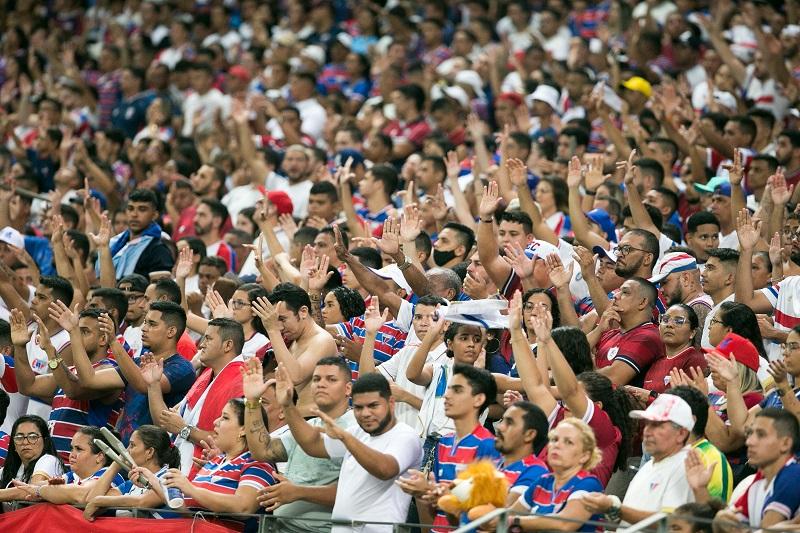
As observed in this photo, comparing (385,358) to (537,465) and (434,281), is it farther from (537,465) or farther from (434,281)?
(537,465)

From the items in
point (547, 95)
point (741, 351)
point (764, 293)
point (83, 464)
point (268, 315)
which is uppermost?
point (741, 351)

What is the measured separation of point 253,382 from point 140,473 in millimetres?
872

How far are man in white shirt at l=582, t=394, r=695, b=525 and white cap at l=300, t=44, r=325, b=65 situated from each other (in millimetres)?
12096

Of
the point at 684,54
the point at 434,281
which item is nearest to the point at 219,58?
the point at 684,54

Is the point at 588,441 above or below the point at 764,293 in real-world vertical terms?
above

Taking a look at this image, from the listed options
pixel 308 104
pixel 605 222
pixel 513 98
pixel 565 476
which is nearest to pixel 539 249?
pixel 605 222

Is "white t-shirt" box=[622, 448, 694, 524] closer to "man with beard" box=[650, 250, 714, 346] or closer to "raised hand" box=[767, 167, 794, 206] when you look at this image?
"man with beard" box=[650, 250, 714, 346]

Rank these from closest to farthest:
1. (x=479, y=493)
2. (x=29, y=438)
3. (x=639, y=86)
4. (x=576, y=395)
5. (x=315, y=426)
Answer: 1. (x=479, y=493)
2. (x=576, y=395)
3. (x=315, y=426)
4. (x=29, y=438)
5. (x=639, y=86)

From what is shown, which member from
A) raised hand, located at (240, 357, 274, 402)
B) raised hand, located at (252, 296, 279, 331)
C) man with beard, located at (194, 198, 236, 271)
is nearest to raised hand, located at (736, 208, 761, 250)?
raised hand, located at (252, 296, 279, 331)

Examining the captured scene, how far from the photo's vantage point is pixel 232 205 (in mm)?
14523

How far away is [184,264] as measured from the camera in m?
11.2

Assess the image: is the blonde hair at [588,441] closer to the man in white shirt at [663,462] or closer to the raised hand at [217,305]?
the man in white shirt at [663,462]

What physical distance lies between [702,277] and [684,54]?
6.95 metres

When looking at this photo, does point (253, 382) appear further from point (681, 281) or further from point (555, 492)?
point (681, 281)
